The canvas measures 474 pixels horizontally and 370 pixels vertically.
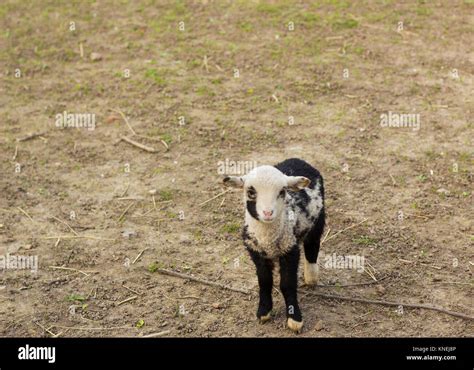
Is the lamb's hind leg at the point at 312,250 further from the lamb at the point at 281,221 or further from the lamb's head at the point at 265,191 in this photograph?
the lamb's head at the point at 265,191

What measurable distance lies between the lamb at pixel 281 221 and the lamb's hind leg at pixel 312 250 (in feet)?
0.05

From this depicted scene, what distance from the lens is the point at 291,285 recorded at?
7203mm

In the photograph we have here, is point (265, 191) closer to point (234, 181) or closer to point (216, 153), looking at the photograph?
point (234, 181)

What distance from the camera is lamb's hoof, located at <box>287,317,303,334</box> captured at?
722cm

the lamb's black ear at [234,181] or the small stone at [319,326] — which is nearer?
the lamb's black ear at [234,181]

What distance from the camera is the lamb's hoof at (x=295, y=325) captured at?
7.22 meters

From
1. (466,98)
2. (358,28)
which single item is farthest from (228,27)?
(466,98)

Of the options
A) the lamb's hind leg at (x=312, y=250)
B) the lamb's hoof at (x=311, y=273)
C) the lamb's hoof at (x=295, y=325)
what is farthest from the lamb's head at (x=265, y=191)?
the lamb's hoof at (x=311, y=273)

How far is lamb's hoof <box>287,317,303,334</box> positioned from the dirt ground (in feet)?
Result: 0.37

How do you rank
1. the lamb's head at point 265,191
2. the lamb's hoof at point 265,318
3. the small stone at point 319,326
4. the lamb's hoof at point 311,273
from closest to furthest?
the lamb's head at point 265,191, the small stone at point 319,326, the lamb's hoof at point 265,318, the lamb's hoof at point 311,273

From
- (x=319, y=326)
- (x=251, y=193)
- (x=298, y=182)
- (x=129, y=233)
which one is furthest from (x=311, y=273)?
(x=129, y=233)

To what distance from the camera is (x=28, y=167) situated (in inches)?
431

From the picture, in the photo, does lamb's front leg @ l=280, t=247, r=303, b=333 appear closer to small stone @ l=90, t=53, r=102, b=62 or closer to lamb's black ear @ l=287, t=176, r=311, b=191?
lamb's black ear @ l=287, t=176, r=311, b=191

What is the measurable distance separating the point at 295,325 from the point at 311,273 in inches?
36.7
